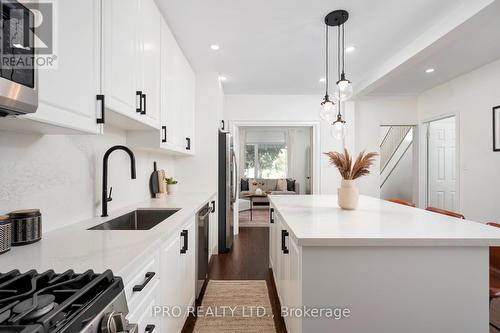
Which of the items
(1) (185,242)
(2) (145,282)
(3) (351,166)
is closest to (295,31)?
(3) (351,166)

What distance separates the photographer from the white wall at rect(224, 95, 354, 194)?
4594 millimetres

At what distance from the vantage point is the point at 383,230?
1.28 m

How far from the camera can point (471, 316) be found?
1162 millimetres

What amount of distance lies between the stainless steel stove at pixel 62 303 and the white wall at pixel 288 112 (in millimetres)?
4108

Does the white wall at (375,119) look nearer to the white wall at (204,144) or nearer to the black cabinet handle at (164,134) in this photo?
the white wall at (204,144)

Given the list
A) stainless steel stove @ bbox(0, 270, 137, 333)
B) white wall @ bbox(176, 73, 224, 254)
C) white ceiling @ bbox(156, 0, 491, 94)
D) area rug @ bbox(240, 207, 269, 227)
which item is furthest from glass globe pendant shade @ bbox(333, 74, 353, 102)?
area rug @ bbox(240, 207, 269, 227)

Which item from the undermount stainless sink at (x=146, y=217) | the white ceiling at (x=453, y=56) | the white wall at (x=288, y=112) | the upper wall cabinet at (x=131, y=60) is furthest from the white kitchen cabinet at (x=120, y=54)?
the white wall at (x=288, y=112)

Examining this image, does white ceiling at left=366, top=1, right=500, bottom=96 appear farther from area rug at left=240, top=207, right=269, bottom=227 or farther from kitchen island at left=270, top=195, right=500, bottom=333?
area rug at left=240, top=207, right=269, bottom=227

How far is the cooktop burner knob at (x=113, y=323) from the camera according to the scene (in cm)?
60

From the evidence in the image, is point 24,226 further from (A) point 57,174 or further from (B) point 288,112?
(B) point 288,112

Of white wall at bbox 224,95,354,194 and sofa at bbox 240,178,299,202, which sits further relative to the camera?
sofa at bbox 240,178,299,202

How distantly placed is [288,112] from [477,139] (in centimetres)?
284

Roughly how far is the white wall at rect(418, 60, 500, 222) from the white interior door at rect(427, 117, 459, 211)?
87 cm

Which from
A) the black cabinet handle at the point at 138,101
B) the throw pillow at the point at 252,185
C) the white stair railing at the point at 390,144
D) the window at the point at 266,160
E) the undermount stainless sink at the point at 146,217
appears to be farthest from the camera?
the window at the point at 266,160
